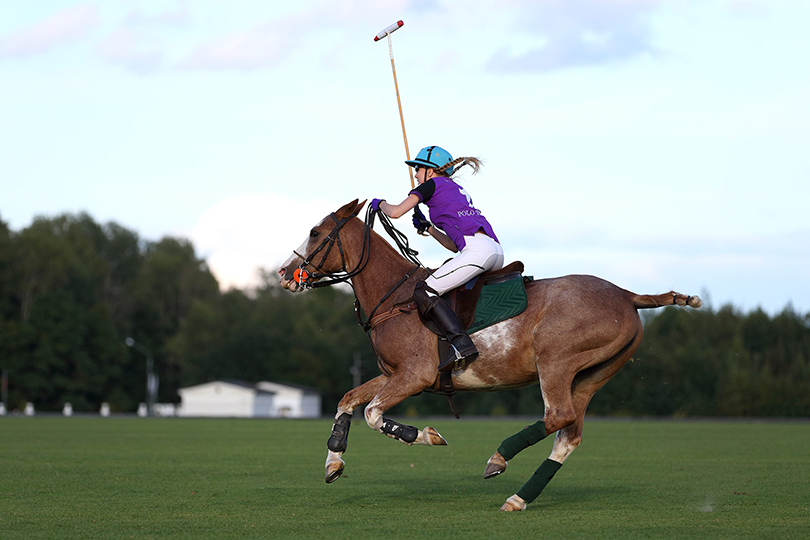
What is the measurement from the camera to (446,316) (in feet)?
30.9

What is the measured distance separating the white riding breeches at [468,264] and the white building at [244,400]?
256 ft

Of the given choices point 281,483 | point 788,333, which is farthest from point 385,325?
point 788,333

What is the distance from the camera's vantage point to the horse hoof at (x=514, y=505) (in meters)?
9.70

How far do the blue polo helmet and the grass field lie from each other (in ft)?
11.5

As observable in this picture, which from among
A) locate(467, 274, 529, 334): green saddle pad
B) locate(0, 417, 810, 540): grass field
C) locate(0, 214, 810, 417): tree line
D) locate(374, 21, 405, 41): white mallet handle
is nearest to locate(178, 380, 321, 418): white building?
locate(0, 214, 810, 417): tree line

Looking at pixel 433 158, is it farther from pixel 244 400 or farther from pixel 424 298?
pixel 244 400

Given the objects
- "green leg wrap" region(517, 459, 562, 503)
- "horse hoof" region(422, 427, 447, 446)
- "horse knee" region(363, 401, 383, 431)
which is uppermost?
"horse knee" region(363, 401, 383, 431)

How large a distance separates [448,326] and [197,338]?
91.4 m

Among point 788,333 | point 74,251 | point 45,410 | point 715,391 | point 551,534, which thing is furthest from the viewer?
point 74,251

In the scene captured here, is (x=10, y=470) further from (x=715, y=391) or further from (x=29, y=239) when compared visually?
(x=29, y=239)

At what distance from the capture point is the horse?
9344 mm

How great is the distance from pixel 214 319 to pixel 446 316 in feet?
300

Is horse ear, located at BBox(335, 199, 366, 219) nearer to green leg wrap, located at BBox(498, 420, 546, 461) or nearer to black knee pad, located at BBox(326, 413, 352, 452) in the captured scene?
black knee pad, located at BBox(326, 413, 352, 452)

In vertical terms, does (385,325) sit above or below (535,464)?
above
